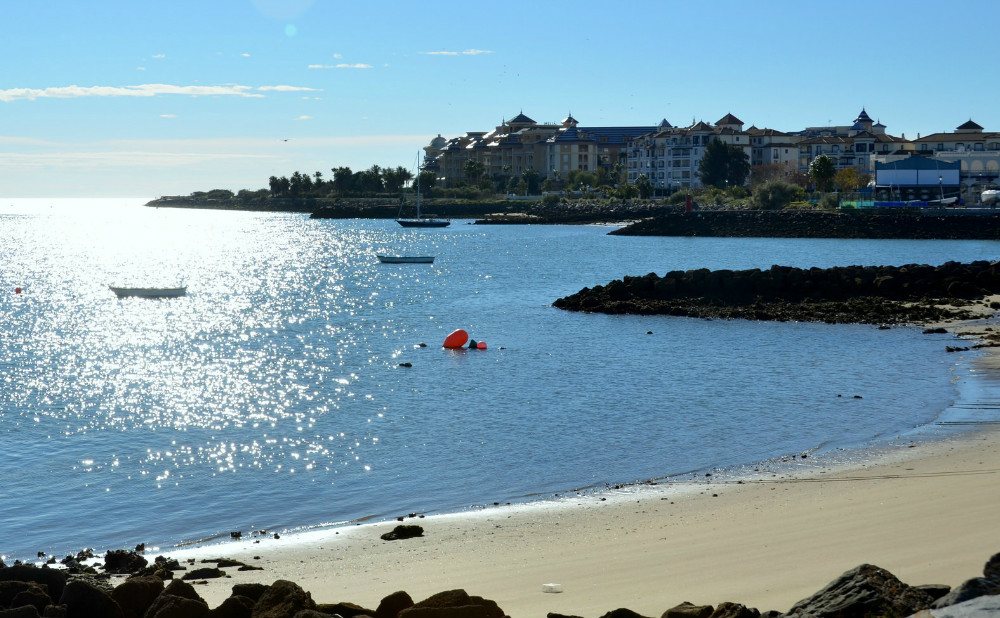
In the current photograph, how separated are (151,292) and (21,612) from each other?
195 ft

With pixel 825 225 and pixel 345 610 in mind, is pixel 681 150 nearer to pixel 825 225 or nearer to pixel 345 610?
pixel 825 225

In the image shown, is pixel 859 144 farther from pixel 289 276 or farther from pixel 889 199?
pixel 289 276

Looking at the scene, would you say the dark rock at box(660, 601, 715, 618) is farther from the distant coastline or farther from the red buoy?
the distant coastline

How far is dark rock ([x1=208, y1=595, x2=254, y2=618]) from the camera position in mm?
8891

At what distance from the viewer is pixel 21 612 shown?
338 inches

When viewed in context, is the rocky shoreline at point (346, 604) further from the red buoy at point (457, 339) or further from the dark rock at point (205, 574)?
the red buoy at point (457, 339)

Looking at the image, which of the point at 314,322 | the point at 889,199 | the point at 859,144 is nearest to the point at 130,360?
the point at 314,322

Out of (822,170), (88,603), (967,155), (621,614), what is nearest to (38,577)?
(88,603)

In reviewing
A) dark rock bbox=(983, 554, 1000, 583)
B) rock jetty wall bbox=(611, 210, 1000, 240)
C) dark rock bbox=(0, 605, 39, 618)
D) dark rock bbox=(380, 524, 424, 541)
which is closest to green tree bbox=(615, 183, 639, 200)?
rock jetty wall bbox=(611, 210, 1000, 240)

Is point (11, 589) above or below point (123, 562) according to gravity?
above

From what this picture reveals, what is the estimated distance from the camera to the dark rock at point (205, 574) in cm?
1133

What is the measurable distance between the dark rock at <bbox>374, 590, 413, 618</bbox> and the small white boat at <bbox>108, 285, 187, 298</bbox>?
192ft

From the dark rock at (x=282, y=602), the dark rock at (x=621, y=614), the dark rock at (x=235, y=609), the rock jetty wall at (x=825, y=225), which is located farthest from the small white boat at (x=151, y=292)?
the rock jetty wall at (x=825, y=225)

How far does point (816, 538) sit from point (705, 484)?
165 inches
